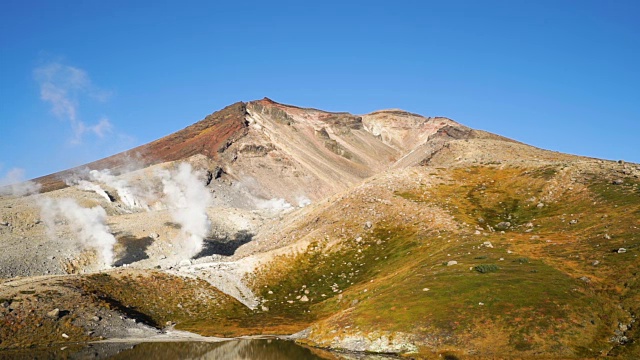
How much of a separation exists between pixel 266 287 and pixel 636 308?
49814 mm

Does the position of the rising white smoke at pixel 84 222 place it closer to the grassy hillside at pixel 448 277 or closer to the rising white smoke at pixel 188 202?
the rising white smoke at pixel 188 202

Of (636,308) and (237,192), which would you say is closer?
(636,308)

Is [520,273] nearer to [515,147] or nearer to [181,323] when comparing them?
[181,323]

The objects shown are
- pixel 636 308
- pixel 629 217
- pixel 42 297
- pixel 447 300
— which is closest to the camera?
pixel 636 308

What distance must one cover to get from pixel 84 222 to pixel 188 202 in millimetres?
54517

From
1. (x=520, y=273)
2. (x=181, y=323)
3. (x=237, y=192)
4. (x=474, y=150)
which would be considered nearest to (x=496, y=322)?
(x=520, y=273)

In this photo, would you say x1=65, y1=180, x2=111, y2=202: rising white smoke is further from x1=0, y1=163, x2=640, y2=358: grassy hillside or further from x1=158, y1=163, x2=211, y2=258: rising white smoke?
x1=0, y1=163, x2=640, y2=358: grassy hillside

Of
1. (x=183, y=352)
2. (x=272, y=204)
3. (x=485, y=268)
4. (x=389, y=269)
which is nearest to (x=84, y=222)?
(x=389, y=269)

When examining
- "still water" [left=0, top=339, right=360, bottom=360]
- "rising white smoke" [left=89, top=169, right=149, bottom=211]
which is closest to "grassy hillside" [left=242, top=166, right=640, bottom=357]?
"still water" [left=0, top=339, right=360, bottom=360]

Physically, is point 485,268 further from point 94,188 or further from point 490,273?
point 94,188

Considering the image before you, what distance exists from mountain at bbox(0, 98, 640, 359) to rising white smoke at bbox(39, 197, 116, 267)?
52 cm

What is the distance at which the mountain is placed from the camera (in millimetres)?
42531

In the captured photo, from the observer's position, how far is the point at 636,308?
1570 inches

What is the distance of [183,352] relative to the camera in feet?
148
